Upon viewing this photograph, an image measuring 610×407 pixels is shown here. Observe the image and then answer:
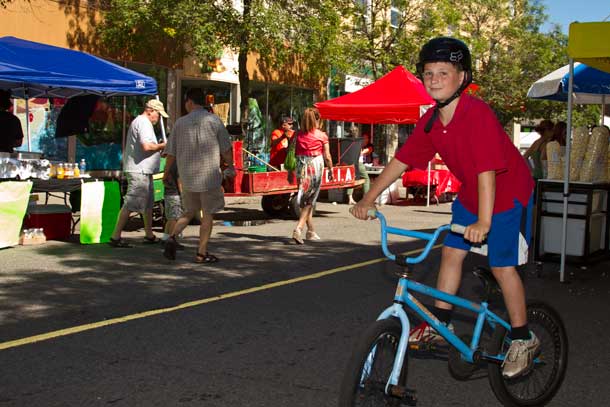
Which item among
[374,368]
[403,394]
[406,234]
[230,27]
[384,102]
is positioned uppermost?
[230,27]

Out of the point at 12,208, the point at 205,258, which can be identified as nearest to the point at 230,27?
the point at 12,208

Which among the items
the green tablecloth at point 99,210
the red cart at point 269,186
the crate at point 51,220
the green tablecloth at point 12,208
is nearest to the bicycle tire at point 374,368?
the green tablecloth at point 12,208

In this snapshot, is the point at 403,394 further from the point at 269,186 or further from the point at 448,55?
the point at 269,186

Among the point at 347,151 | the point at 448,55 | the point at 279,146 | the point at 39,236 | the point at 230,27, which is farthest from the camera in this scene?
the point at 230,27

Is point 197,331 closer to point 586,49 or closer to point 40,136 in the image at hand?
point 586,49

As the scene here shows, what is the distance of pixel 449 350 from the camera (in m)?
4.25

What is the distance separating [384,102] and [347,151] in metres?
1.35

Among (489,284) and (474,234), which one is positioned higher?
(474,234)

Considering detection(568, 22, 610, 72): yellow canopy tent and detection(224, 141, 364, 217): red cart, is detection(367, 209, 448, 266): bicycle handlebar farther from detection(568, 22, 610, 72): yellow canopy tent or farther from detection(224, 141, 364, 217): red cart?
detection(224, 141, 364, 217): red cart

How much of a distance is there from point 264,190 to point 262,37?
5.14 metres

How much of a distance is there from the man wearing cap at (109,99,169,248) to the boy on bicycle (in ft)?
21.9

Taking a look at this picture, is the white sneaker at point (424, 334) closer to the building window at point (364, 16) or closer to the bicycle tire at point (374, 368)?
the bicycle tire at point (374, 368)

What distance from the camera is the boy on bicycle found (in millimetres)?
4035

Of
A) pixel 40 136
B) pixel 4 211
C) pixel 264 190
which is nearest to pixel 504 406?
pixel 4 211
